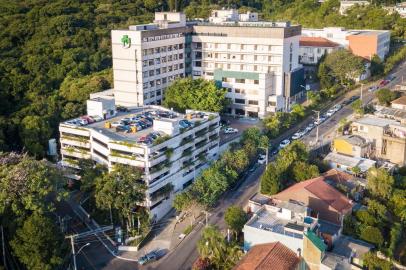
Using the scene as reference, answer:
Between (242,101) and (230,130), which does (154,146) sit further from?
(242,101)

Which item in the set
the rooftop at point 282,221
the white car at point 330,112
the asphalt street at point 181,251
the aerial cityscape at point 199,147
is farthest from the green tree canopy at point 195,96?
the rooftop at point 282,221

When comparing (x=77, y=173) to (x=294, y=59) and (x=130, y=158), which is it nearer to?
(x=130, y=158)

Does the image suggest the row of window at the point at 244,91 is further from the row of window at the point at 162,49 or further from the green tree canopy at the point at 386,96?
the green tree canopy at the point at 386,96

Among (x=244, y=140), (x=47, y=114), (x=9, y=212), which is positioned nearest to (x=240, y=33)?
(x=244, y=140)

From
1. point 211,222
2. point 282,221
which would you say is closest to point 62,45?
point 211,222

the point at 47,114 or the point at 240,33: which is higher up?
the point at 240,33

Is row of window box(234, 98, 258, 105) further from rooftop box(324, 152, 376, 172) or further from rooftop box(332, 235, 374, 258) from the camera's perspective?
rooftop box(332, 235, 374, 258)
